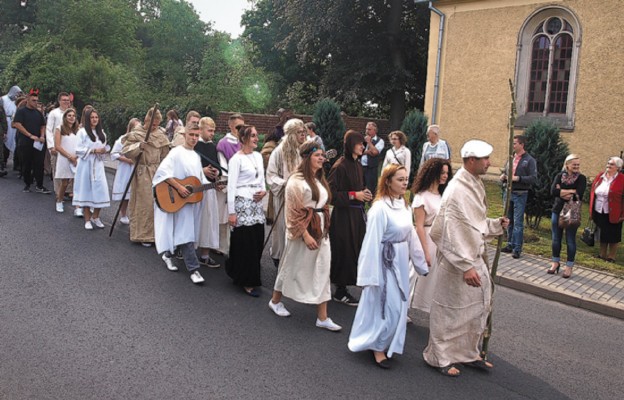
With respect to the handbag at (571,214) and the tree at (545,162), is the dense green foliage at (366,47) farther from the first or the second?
the handbag at (571,214)

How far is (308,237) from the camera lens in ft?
17.8

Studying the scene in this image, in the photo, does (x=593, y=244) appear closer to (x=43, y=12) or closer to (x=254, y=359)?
(x=254, y=359)

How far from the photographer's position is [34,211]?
1025 centimetres

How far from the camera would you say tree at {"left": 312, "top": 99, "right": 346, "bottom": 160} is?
1742 cm

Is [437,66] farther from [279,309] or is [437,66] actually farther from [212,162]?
[279,309]

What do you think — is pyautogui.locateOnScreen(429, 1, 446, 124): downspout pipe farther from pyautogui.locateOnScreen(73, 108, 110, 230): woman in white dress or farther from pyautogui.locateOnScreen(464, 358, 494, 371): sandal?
pyautogui.locateOnScreen(464, 358, 494, 371): sandal

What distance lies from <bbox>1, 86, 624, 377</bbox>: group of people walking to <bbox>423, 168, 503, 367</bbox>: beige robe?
0.01 metres

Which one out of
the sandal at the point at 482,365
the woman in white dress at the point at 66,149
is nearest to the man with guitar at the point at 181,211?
the sandal at the point at 482,365

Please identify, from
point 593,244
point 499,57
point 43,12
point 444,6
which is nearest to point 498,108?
point 499,57

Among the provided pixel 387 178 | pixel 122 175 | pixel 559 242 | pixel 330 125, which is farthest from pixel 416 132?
pixel 387 178

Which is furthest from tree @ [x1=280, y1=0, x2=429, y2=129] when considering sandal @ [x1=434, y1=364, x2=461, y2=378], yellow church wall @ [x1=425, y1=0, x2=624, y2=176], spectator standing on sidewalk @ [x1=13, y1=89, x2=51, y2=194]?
sandal @ [x1=434, y1=364, x2=461, y2=378]

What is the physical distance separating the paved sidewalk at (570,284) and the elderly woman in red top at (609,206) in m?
0.96

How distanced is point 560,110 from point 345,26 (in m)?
11.6

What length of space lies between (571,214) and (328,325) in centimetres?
458
